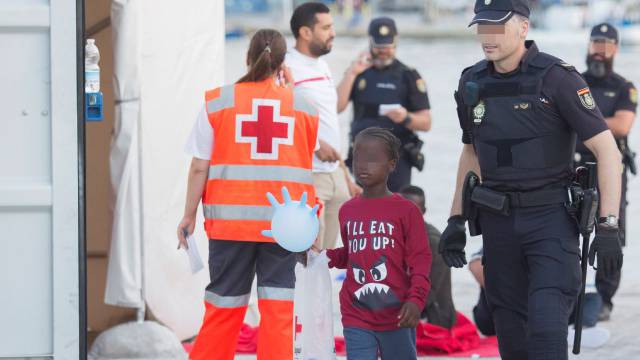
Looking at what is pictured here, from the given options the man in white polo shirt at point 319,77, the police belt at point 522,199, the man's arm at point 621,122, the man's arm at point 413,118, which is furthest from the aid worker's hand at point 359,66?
the police belt at point 522,199

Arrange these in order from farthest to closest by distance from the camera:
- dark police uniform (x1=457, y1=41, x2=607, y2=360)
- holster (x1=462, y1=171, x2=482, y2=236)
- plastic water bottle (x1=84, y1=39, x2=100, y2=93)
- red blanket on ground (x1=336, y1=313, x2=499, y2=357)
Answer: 1. red blanket on ground (x1=336, y1=313, x2=499, y2=357)
2. plastic water bottle (x1=84, y1=39, x2=100, y2=93)
3. holster (x1=462, y1=171, x2=482, y2=236)
4. dark police uniform (x1=457, y1=41, x2=607, y2=360)

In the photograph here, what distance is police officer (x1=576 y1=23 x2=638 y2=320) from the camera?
7277 mm

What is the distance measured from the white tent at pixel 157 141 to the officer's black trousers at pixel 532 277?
7.08ft

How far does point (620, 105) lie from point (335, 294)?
2.18 m

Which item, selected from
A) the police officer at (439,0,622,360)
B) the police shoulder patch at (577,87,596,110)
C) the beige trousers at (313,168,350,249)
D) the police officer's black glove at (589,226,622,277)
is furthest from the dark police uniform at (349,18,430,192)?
the police officer's black glove at (589,226,622,277)

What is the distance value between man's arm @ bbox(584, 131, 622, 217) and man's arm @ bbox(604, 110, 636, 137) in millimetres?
2664

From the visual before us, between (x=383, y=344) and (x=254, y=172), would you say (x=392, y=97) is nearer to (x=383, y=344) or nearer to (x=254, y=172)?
(x=254, y=172)

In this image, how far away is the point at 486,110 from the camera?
4.86 metres

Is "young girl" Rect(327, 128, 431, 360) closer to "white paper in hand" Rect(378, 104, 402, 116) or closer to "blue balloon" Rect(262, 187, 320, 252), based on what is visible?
"blue balloon" Rect(262, 187, 320, 252)

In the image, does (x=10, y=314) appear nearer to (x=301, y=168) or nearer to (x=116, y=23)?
(x=301, y=168)

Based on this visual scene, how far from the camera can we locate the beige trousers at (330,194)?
6.96 m

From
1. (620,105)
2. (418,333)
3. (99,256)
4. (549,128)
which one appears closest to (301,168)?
(549,128)

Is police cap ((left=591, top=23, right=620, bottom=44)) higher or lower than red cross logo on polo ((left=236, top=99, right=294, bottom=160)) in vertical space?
higher

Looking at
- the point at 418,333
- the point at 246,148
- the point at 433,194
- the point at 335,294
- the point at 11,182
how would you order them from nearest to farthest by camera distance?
the point at 11,182 → the point at 246,148 → the point at 418,333 → the point at 335,294 → the point at 433,194
